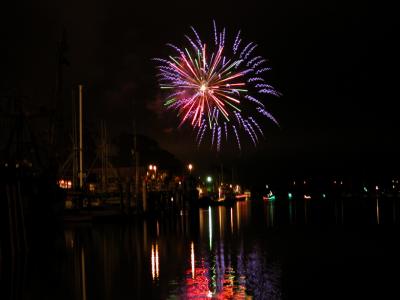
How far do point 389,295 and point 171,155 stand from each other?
104243 millimetres

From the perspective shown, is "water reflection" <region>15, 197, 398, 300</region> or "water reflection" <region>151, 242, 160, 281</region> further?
"water reflection" <region>151, 242, 160, 281</region>

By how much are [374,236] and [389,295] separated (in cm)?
2195

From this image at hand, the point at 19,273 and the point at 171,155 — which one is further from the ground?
the point at 171,155

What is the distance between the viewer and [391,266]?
2636 centimetres

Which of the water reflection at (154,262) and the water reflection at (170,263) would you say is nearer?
the water reflection at (170,263)

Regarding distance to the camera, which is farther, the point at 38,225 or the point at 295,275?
the point at 38,225

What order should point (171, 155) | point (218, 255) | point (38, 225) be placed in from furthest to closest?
point (171, 155), point (38, 225), point (218, 255)

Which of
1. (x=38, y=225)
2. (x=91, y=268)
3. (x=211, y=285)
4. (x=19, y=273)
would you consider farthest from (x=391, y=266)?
(x=38, y=225)

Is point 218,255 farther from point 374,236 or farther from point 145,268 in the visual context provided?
point 374,236

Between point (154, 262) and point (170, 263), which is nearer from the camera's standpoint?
point (170, 263)

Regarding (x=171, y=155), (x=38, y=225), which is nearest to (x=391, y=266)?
(x=38, y=225)

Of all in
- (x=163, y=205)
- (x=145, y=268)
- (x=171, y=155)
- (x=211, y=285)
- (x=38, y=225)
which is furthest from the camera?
(x=171, y=155)

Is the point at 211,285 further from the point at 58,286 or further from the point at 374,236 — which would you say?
the point at 374,236

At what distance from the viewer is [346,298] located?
19.5 metres
